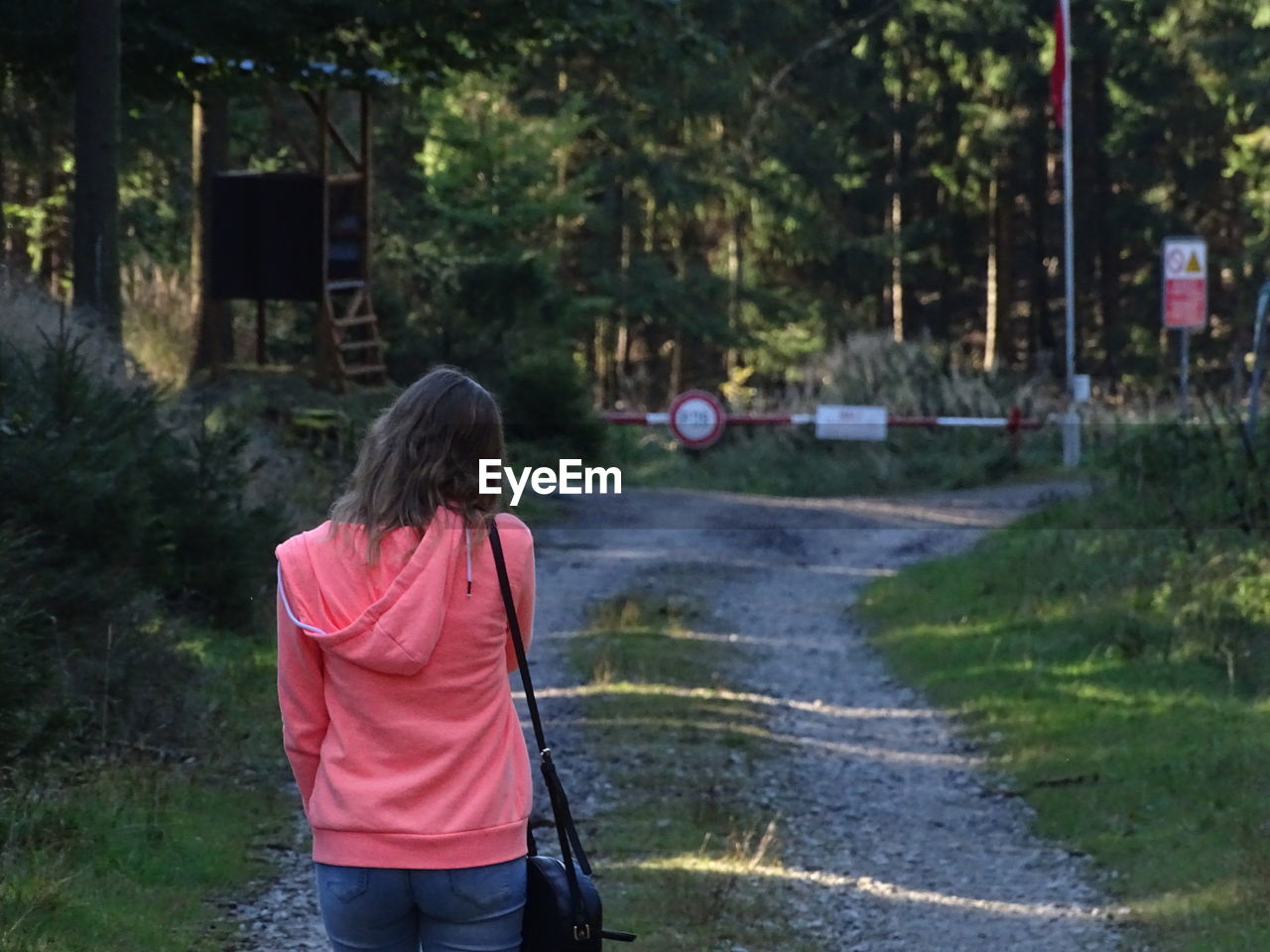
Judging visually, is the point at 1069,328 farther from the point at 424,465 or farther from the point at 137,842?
the point at 424,465

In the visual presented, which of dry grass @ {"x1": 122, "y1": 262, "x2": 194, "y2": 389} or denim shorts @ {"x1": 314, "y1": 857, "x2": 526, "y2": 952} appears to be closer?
denim shorts @ {"x1": 314, "y1": 857, "x2": 526, "y2": 952}

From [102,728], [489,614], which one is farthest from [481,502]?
[102,728]

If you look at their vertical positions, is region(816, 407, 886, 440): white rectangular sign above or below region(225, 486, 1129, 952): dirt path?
above

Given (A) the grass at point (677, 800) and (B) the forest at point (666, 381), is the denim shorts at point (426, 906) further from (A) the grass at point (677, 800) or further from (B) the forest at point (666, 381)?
(A) the grass at point (677, 800)

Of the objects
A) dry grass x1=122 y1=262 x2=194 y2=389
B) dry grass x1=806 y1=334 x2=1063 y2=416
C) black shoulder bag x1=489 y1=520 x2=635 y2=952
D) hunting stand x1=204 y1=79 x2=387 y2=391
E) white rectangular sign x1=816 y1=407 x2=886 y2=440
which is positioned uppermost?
hunting stand x1=204 y1=79 x2=387 y2=391

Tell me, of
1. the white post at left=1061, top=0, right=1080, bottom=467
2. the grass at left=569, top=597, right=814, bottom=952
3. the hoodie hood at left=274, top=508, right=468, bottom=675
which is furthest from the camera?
the white post at left=1061, top=0, right=1080, bottom=467

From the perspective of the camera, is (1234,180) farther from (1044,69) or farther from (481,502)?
(481,502)

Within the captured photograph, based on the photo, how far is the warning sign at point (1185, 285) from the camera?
18.9 m

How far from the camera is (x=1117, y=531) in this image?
14.7m

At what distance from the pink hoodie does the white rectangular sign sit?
2088 centimetres

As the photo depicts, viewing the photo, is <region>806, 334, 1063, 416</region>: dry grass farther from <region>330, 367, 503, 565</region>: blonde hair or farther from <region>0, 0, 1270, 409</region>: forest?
<region>330, 367, 503, 565</region>: blonde hair

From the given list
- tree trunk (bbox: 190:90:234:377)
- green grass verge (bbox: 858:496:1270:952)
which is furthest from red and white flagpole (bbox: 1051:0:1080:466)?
tree trunk (bbox: 190:90:234:377)

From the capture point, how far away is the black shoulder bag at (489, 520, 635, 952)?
355 cm

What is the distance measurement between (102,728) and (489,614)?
5.08 metres
